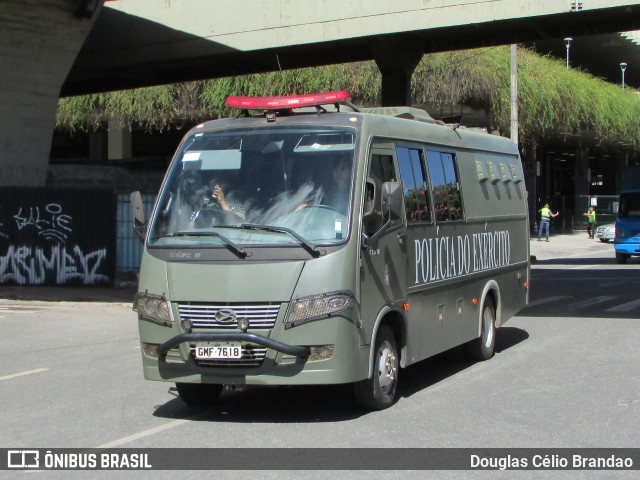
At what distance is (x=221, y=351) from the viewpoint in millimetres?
8070

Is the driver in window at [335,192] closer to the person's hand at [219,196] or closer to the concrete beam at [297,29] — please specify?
the person's hand at [219,196]

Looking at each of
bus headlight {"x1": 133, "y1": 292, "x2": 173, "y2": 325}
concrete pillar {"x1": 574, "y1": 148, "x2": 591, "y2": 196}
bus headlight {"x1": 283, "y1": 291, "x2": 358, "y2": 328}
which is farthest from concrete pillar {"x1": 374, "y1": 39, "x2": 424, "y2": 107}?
concrete pillar {"x1": 574, "y1": 148, "x2": 591, "y2": 196}

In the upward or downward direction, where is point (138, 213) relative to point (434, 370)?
upward

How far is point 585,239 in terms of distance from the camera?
5094cm

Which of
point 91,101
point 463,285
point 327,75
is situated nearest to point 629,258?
point 327,75

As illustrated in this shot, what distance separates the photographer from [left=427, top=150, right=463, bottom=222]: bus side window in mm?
10422

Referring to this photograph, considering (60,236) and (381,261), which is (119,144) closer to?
(60,236)

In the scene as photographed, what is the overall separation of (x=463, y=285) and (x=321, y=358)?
3484 millimetres

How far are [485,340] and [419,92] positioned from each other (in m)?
23.9

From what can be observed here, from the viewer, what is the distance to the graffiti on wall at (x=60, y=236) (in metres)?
21.9

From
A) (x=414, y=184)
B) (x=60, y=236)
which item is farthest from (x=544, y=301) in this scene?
(x=60, y=236)

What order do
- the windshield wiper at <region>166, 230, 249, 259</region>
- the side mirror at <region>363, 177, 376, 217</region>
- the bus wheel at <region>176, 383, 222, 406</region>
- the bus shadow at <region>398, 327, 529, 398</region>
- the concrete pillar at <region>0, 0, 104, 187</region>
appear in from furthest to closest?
1. the concrete pillar at <region>0, 0, 104, 187</region>
2. the bus shadow at <region>398, 327, 529, 398</region>
3. the bus wheel at <region>176, 383, 222, 406</region>
4. the side mirror at <region>363, 177, 376, 217</region>
5. the windshield wiper at <region>166, 230, 249, 259</region>

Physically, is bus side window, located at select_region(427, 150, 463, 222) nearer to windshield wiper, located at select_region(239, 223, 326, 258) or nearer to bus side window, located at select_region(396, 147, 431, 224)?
bus side window, located at select_region(396, 147, 431, 224)

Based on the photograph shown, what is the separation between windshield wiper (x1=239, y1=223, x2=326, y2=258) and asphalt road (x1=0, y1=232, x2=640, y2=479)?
148 centimetres
